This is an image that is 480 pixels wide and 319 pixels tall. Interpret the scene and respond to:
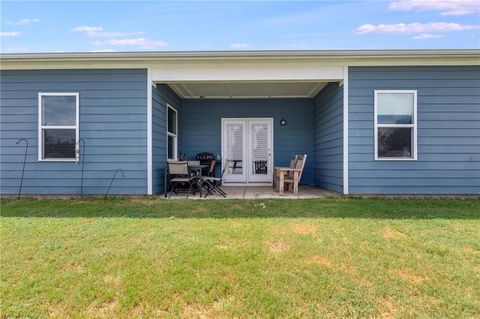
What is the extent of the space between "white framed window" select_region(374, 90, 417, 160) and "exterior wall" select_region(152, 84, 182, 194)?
4.33m

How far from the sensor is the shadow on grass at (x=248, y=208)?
4426mm

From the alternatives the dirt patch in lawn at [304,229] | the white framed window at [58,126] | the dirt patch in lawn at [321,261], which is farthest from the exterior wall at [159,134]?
the dirt patch in lawn at [321,261]

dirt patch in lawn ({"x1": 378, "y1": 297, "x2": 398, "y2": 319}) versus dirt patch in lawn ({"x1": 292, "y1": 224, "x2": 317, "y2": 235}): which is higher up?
dirt patch in lawn ({"x1": 292, "y1": 224, "x2": 317, "y2": 235})

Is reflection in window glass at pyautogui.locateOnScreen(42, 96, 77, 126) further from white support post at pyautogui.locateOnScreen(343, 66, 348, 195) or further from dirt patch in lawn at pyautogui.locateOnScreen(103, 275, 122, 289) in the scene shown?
white support post at pyautogui.locateOnScreen(343, 66, 348, 195)

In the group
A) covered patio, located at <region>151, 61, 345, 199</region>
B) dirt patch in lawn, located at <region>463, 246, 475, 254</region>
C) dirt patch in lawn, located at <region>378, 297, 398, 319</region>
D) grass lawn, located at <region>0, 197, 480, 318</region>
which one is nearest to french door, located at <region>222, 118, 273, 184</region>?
covered patio, located at <region>151, 61, 345, 199</region>

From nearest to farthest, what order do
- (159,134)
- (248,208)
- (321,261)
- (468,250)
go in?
1. (321,261)
2. (468,250)
3. (248,208)
4. (159,134)

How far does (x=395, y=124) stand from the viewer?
595cm

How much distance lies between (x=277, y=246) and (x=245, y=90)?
18.0 feet

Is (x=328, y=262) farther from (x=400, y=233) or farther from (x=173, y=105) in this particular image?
(x=173, y=105)

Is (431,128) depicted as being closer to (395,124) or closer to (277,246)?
(395,124)

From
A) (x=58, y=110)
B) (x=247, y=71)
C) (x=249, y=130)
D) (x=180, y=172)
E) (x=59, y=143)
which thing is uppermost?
(x=247, y=71)

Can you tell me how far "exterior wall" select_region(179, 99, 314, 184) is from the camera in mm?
8703

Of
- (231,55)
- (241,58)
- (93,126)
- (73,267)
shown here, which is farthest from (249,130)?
(73,267)

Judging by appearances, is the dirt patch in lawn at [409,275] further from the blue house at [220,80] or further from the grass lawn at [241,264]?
the blue house at [220,80]
